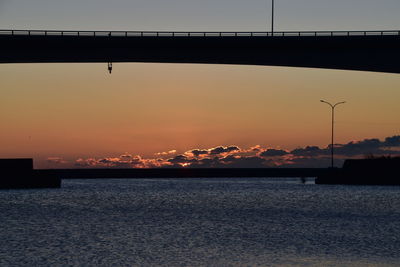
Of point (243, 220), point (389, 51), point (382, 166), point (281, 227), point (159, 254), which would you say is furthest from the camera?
point (382, 166)

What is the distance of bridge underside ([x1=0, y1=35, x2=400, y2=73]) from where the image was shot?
264 ft

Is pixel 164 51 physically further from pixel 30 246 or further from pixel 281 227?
pixel 30 246

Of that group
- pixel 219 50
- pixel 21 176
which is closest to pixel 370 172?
pixel 21 176

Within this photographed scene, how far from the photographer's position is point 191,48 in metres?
83.6

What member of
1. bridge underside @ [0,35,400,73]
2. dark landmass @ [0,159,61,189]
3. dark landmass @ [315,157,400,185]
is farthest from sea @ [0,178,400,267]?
dark landmass @ [315,157,400,185]

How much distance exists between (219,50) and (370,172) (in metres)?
77.9

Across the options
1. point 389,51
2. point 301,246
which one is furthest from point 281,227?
point 389,51

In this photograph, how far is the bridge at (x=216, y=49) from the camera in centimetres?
8056

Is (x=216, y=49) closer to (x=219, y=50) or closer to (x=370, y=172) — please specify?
(x=219, y=50)

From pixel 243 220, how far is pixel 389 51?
24.9m

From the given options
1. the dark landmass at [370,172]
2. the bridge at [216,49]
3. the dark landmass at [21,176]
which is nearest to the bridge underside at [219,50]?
the bridge at [216,49]

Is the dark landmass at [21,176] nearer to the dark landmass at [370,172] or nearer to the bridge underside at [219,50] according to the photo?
the dark landmass at [370,172]

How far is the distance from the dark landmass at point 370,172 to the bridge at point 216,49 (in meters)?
69.8

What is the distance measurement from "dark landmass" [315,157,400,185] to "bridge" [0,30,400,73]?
6976 cm
